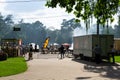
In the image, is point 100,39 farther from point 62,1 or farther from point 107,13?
point 62,1

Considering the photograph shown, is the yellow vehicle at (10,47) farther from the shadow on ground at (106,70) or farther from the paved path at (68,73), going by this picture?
the paved path at (68,73)

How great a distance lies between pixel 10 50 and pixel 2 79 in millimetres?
30965

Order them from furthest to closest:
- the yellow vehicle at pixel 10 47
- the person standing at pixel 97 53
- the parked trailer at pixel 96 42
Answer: the yellow vehicle at pixel 10 47
the parked trailer at pixel 96 42
the person standing at pixel 97 53

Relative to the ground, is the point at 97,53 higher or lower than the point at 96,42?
lower

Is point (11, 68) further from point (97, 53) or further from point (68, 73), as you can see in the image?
point (97, 53)

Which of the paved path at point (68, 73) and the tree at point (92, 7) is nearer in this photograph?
the paved path at point (68, 73)

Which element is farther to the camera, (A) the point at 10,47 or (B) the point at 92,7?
(A) the point at 10,47

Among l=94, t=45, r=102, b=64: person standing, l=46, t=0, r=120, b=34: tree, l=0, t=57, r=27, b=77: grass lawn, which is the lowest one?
l=0, t=57, r=27, b=77: grass lawn

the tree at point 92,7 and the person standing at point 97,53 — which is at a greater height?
the tree at point 92,7

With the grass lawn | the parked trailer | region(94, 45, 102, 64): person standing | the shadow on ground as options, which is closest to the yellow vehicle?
the parked trailer

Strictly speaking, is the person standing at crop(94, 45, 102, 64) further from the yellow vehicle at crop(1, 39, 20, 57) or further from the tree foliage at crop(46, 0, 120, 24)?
the yellow vehicle at crop(1, 39, 20, 57)

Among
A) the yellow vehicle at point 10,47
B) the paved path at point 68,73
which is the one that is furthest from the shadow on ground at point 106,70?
the yellow vehicle at point 10,47

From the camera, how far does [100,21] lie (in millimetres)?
29203

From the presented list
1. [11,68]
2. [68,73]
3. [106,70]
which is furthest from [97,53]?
[68,73]
